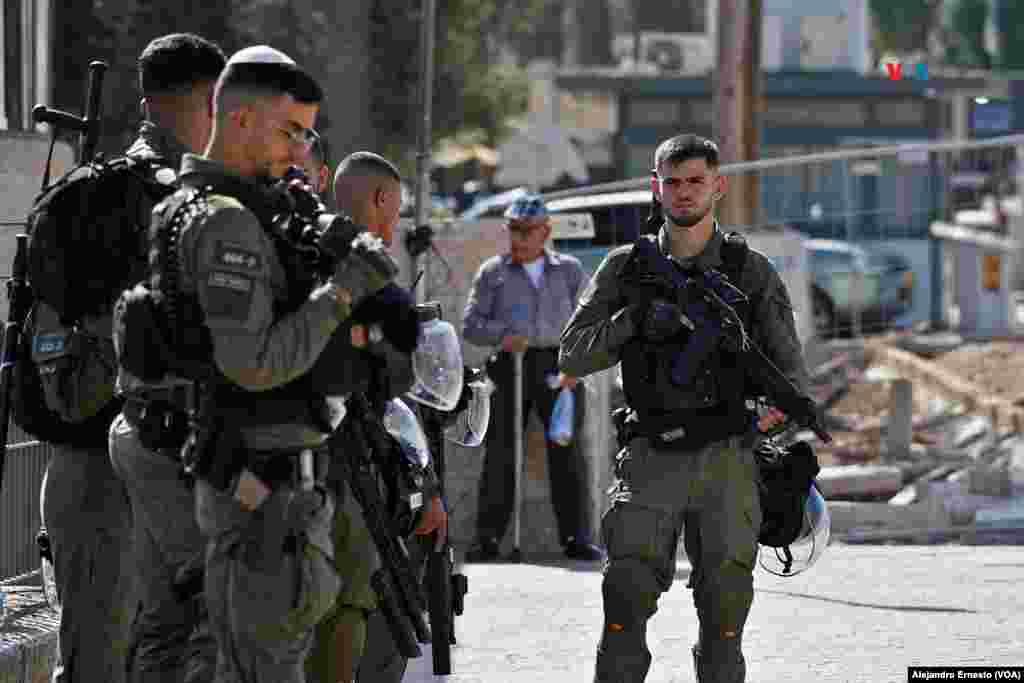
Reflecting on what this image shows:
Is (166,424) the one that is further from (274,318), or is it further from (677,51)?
(677,51)

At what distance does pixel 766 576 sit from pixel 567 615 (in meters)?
1.48

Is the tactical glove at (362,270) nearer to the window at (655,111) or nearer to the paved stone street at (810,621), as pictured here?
the paved stone street at (810,621)

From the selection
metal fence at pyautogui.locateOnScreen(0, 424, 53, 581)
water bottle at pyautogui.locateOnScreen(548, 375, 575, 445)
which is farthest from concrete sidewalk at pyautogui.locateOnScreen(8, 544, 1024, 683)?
water bottle at pyautogui.locateOnScreen(548, 375, 575, 445)

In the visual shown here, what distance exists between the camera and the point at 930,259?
55.1 ft

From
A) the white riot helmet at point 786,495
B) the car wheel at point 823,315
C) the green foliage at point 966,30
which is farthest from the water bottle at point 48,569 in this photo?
the green foliage at point 966,30

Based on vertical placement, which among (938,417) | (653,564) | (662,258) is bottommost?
(938,417)

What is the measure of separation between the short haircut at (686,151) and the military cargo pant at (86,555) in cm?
192

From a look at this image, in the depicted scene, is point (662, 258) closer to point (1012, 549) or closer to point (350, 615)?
point (350, 615)

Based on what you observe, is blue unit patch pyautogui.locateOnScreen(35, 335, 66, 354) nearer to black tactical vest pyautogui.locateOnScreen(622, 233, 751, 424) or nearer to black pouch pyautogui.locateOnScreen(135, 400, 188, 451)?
black pouch pyautogui.locateOnScreen(135, 400, 188, 451)

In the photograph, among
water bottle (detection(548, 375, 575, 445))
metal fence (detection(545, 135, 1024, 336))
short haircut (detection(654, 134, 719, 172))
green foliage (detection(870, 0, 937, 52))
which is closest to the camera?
short haircut (detection(654, 134, 719, 172))

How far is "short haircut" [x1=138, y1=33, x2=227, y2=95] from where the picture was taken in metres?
5.74

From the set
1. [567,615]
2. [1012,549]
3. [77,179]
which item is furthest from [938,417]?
[77,179]

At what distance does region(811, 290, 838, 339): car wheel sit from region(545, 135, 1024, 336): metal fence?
1 cm

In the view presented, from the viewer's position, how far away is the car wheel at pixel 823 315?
15.2 metres
